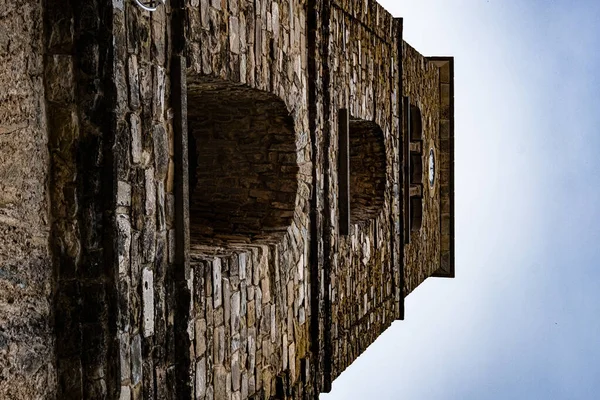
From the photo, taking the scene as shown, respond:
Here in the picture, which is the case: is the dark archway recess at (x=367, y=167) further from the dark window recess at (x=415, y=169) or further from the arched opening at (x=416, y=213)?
the arched opening at (x=416, y=213)

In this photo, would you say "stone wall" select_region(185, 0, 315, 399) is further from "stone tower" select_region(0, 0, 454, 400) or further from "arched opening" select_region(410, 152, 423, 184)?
"arched opening" select_region(410, 152, 423, 184)

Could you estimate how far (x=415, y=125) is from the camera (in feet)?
39.2

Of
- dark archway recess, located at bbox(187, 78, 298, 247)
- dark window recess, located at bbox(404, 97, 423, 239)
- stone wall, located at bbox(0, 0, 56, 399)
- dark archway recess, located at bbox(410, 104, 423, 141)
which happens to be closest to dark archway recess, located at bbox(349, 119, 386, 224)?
dark window recess, located at bbox(404, 97, 423, 239)

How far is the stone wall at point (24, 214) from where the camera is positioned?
3.20 metres

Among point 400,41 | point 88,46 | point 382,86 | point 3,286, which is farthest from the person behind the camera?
point 400,41

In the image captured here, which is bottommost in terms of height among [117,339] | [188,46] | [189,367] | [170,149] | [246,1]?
[189,367]

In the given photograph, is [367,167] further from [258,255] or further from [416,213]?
[258,255]

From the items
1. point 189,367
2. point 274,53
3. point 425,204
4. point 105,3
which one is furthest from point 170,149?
point 425,204

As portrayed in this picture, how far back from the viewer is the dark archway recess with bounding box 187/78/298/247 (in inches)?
251

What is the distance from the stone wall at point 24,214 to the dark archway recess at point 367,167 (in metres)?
6.58

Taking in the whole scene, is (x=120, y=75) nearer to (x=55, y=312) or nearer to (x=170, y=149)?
(x=170, y=149)

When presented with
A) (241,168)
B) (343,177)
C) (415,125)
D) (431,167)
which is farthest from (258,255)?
(431,167)

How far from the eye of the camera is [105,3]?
3.53m

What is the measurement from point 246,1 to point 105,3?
200 cm
